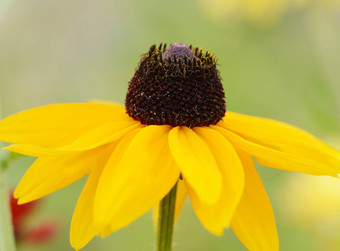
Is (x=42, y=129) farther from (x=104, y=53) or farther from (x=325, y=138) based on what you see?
(x=104, y=53)

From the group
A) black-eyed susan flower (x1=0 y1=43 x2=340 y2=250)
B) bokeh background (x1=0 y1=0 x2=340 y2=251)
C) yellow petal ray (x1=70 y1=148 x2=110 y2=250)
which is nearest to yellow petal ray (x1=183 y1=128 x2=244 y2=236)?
black-eyed susan flower (x1=0 y1=43 x2=340 y2=250)

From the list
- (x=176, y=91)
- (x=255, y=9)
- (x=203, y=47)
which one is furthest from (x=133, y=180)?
(x=203, y=47)

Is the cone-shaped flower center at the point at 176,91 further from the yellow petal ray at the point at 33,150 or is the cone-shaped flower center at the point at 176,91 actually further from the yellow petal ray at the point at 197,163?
the yellow petal ray at the point at 33,150

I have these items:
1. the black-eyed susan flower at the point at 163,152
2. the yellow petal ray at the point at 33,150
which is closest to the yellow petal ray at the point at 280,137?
the black-eyed susan flower at the point at 163,152

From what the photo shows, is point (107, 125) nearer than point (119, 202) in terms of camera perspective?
No

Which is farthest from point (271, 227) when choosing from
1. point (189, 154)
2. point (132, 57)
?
point (132, 57)

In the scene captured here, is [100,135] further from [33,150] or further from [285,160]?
[285,160]

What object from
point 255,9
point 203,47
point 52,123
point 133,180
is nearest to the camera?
point 133,180
